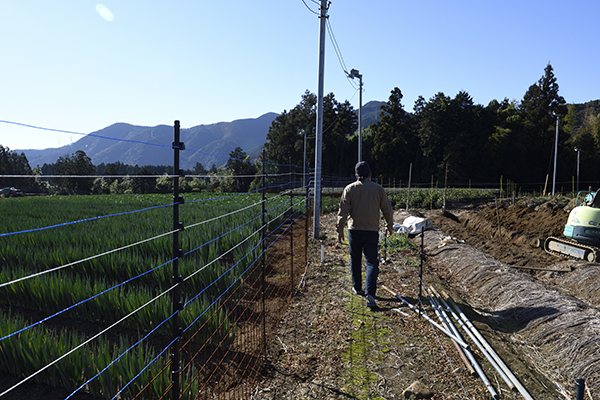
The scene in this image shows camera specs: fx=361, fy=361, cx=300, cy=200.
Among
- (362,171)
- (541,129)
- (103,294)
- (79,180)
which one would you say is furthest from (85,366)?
(541,129)

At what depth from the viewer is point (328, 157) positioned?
5003 centimetres

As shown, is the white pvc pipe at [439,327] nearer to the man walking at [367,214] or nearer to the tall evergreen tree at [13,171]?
the man walking at [367,214]

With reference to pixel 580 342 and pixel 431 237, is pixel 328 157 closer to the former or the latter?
pixel 431 237

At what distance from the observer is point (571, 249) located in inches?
→ 332

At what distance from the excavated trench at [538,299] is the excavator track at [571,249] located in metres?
0.28

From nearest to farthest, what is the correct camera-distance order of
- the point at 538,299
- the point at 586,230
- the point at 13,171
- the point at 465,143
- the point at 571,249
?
1. the point at 538,299
2. the point at 13,171
3. the point at 586,230
4. the point at 571,249
5. the point at 465,143

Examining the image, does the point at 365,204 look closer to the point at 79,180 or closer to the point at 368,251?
the point at 368,251

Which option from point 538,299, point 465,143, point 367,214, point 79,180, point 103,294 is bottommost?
point 538,299

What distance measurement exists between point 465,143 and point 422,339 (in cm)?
4230

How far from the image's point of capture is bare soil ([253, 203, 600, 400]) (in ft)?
10.4

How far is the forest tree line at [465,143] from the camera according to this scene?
41750 mm

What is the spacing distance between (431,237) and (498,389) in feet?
22.8

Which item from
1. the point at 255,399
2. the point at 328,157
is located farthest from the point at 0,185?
the point at 328,157

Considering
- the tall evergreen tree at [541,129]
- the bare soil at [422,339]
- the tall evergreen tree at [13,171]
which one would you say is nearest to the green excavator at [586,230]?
the bare soil at [422,339]
